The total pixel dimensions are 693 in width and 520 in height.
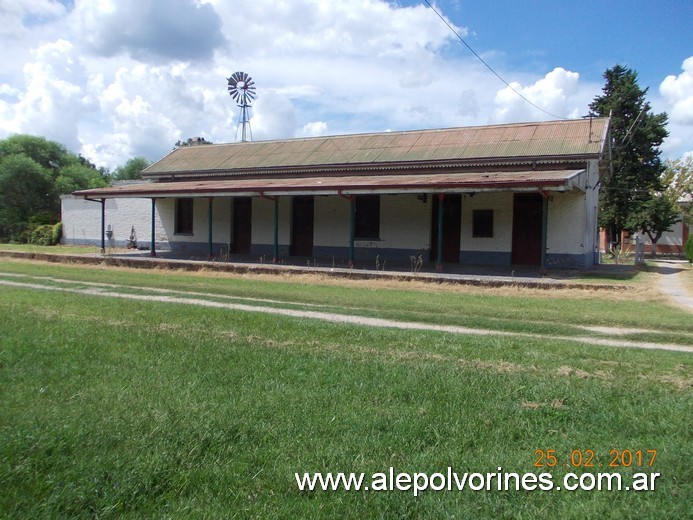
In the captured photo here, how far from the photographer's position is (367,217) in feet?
79.4

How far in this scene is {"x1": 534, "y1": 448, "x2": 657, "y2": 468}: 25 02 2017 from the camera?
12.1 ft

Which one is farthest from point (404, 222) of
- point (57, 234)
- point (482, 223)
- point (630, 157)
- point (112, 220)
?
point (630, 157)

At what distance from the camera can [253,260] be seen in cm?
2366

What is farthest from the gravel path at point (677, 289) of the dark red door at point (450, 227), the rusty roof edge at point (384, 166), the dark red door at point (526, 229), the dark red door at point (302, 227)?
the dark red door at point (302, 227)

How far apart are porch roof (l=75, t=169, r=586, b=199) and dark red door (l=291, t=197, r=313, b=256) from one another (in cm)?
115

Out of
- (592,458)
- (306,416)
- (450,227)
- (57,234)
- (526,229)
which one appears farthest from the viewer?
(57,234)

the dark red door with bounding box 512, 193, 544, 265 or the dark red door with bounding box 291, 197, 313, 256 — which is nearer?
the dark red door with bounding box 512, 193, 544, 265

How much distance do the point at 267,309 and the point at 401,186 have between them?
28.4 feet

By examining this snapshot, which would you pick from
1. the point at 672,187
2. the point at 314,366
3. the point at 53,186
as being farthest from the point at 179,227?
the point at 672,187

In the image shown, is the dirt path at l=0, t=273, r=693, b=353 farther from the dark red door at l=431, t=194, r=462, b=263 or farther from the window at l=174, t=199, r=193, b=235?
the window at l=174, t=199, r=193, b=235

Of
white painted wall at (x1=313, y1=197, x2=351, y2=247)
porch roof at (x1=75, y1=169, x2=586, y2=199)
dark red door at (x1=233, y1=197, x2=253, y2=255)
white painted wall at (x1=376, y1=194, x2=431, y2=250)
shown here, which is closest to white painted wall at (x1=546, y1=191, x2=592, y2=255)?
porch roof at (x1=75, y1=169, x2=586, y2=199)

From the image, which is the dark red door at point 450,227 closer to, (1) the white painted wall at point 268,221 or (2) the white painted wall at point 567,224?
(2) the white painted wall at point 567,224

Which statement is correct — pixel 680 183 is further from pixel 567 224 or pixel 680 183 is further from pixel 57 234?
pixel 57 234

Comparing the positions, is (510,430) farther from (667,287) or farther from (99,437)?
(667,287)
